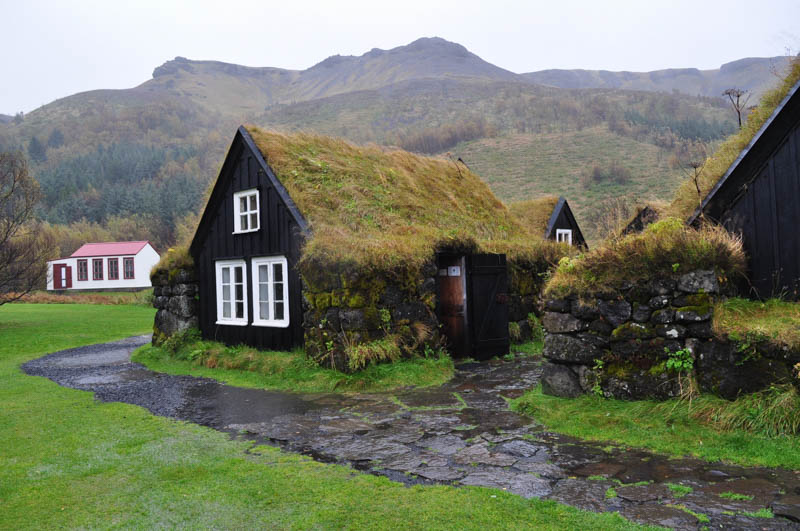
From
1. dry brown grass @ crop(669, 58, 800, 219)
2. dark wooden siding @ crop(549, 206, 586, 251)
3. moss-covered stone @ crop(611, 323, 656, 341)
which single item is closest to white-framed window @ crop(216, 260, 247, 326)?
moss-covered stone @ crop(611, 323, 656, 341)

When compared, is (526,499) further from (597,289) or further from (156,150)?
(156,150)

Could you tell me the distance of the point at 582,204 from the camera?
45.9 meters

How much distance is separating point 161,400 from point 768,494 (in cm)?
902

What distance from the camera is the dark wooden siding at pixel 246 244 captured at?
40.0 feet

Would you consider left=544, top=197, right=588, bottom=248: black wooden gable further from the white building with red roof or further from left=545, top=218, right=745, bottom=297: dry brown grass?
the white building with red roof

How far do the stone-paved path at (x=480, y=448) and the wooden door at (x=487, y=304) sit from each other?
114 centimetres

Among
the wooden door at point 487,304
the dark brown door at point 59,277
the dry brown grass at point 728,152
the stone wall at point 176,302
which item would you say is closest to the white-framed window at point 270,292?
the stone wall at point 176,302

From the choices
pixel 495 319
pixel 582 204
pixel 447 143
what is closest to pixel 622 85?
pixel 447 143

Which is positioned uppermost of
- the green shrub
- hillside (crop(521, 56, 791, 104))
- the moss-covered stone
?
hillside (crop(521, 56, 791, 104))

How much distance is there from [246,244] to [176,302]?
10.4 ft

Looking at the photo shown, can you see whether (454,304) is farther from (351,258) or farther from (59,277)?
(59,277)

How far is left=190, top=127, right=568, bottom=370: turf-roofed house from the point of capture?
422 inches

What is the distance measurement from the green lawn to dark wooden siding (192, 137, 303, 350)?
14.3ft

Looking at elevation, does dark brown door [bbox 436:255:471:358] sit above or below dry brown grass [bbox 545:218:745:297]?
below
